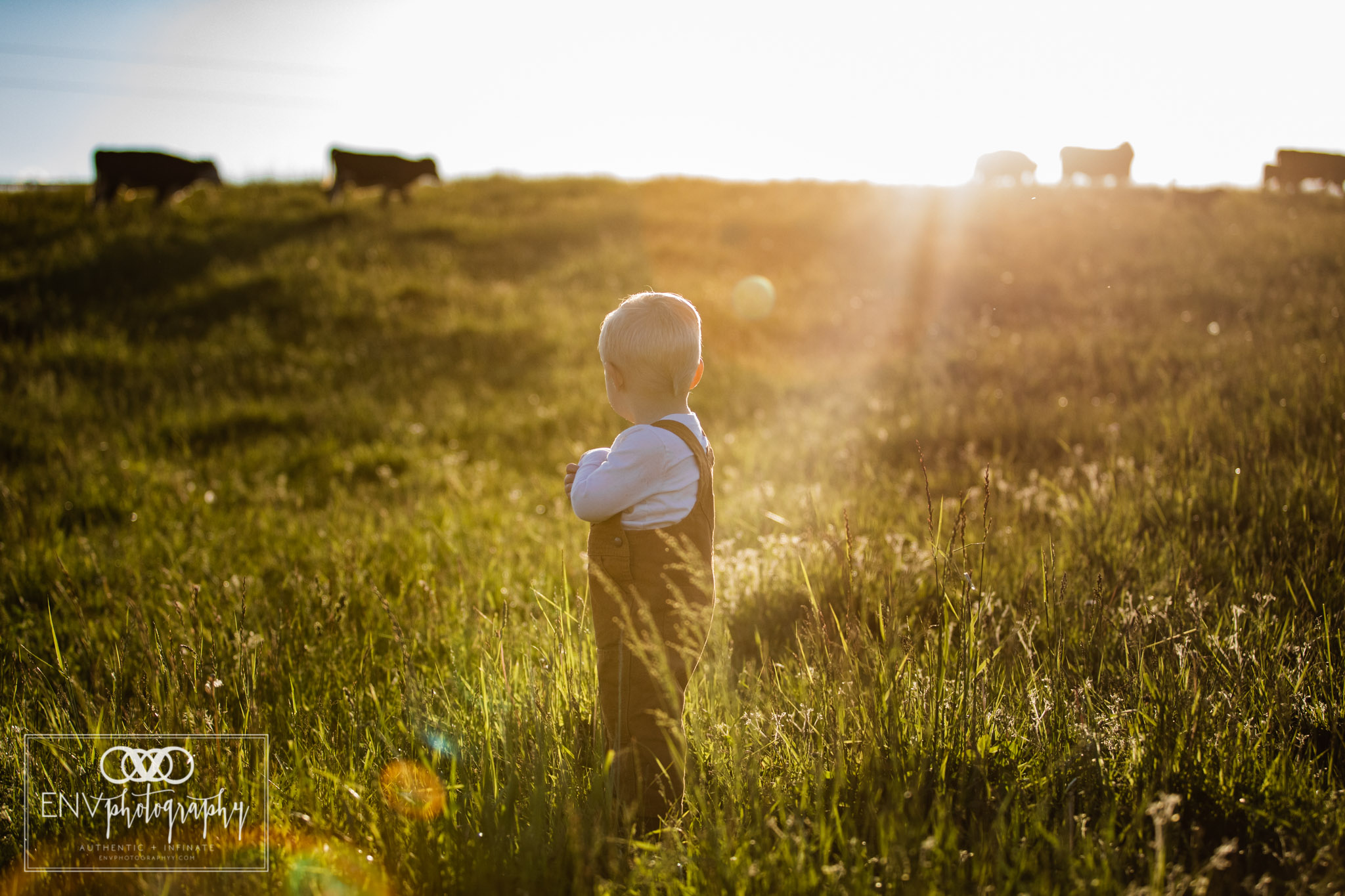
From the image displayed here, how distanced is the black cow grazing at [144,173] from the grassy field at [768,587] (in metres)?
Answer: 7.68

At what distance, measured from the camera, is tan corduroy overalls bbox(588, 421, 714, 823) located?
203 centimetres

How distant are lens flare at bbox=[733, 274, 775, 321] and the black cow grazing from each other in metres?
15.6

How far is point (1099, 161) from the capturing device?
23750 mm

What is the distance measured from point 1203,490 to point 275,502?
6.83 metres

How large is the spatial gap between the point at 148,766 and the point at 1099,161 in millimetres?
28915

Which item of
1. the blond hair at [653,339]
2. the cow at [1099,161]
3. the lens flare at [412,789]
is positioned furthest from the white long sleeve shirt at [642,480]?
the cow at [1099,161]

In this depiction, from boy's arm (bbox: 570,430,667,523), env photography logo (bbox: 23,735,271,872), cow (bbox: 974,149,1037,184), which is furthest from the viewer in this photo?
cow (bbox: 974,149,1037,184)

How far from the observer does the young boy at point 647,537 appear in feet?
6.61

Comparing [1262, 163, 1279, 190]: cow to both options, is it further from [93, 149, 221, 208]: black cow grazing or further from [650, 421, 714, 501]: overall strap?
[93, 149, 221, 208]: black cow grazing

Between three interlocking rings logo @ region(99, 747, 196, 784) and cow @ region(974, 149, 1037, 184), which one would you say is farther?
cow @ region(974, 149, 1037, 184)

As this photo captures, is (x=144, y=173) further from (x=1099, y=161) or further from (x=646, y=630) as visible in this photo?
(x=1099, y=161)

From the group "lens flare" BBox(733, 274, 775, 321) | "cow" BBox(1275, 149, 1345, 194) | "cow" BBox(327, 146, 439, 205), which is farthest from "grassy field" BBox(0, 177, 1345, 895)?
"cow" BBox(327, 146, 439, 205)

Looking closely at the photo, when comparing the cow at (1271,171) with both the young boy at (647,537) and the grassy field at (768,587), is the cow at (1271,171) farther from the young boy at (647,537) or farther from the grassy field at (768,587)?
the young boy at (647,537)

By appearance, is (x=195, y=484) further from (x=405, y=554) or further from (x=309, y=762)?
(x=309, y=762)
